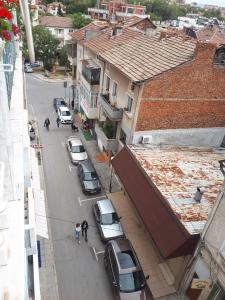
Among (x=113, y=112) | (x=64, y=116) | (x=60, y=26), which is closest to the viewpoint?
(x=113, y=112)

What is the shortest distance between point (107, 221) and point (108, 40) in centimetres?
1620

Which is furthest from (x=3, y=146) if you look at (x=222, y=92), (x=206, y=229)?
(x=222, y=92)

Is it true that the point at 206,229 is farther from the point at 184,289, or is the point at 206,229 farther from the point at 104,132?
the point at 104,132

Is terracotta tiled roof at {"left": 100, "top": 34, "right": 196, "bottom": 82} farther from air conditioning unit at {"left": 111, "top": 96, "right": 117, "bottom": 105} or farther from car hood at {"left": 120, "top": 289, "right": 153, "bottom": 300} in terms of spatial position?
car hood at {"left": 120, "top": 289, "right": 153, "bottom": 300}

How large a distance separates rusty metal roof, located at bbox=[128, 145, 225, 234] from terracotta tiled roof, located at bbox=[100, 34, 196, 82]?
4959mm

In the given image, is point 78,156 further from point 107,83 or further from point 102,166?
point 107,83

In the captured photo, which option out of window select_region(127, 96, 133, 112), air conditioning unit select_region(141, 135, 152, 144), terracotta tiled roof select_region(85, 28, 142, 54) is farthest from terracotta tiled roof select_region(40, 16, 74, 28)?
air conditioning unit select_region(141, 135, 152, 144)

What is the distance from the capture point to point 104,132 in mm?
21609

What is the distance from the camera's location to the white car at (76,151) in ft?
76.1

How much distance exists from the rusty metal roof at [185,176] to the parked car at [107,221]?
3.89m

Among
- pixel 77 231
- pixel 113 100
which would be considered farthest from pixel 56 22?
pixel 77 231

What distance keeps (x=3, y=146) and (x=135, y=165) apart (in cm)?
1075

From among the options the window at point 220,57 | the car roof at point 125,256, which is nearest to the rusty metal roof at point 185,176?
the car roof at point 125,256

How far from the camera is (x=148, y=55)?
59.2 ft
